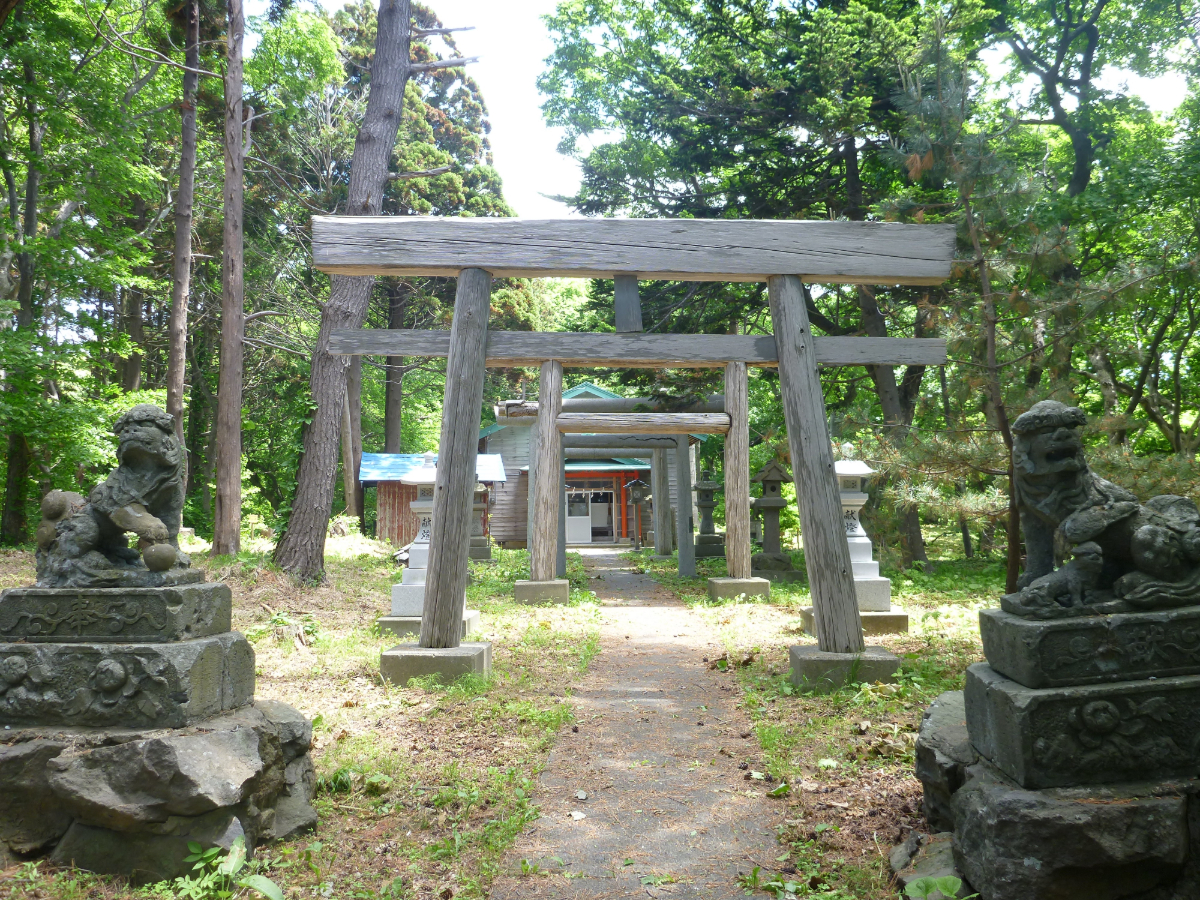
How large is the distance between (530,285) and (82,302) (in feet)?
39.0

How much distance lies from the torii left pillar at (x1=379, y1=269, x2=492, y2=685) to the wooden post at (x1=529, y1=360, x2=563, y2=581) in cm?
467

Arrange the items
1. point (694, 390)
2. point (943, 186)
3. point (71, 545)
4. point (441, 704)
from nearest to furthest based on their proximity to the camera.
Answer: point (71, 545)
point (441, 704)
point (943, 186)
point (694, 390)

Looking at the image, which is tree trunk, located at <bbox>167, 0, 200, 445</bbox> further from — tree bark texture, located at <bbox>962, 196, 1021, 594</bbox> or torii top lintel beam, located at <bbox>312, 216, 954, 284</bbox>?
tree bark texture, located at <bbox>962, 196, 1021, 594</bbox>

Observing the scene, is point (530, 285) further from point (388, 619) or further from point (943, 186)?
point (388, 619)

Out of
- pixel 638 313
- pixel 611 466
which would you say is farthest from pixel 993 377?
pixel 611 466

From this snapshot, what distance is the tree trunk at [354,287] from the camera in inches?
441

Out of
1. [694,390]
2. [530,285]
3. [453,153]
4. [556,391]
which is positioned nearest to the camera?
[556,391]

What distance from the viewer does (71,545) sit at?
3516mm

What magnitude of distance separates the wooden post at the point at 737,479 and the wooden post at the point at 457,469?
5.57m

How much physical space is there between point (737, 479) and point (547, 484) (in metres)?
2.84

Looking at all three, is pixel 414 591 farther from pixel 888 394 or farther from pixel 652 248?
pixel 888 394

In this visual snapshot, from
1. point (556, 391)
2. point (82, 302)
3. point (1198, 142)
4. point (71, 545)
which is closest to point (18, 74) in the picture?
point (82, 302)

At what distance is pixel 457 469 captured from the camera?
6.31 metres

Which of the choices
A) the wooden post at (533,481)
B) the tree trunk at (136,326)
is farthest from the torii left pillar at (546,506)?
the tree trunk at (136,326)
